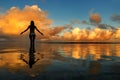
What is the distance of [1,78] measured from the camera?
11281mm

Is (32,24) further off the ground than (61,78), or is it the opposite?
(32,24)

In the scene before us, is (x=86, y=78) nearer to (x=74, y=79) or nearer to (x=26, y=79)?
(x=74, y=79)

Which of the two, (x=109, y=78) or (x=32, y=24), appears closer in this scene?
(x=109, y=78)

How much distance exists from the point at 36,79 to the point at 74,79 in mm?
2090

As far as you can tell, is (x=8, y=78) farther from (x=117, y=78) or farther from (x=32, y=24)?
(x=32, y=24)

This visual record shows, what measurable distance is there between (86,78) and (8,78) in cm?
440

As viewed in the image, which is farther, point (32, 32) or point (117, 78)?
point (32, 32)

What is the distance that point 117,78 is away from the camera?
11.4 metres

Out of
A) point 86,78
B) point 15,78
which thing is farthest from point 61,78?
point 15,78

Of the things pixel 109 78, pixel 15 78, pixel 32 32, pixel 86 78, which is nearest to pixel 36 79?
pixel 15 78

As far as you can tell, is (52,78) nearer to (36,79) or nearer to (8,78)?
(36,79)

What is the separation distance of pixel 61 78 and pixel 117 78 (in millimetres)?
3185

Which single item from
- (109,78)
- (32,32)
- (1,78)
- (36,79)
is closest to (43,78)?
(36,79)

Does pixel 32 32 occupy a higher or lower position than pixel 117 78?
higher
